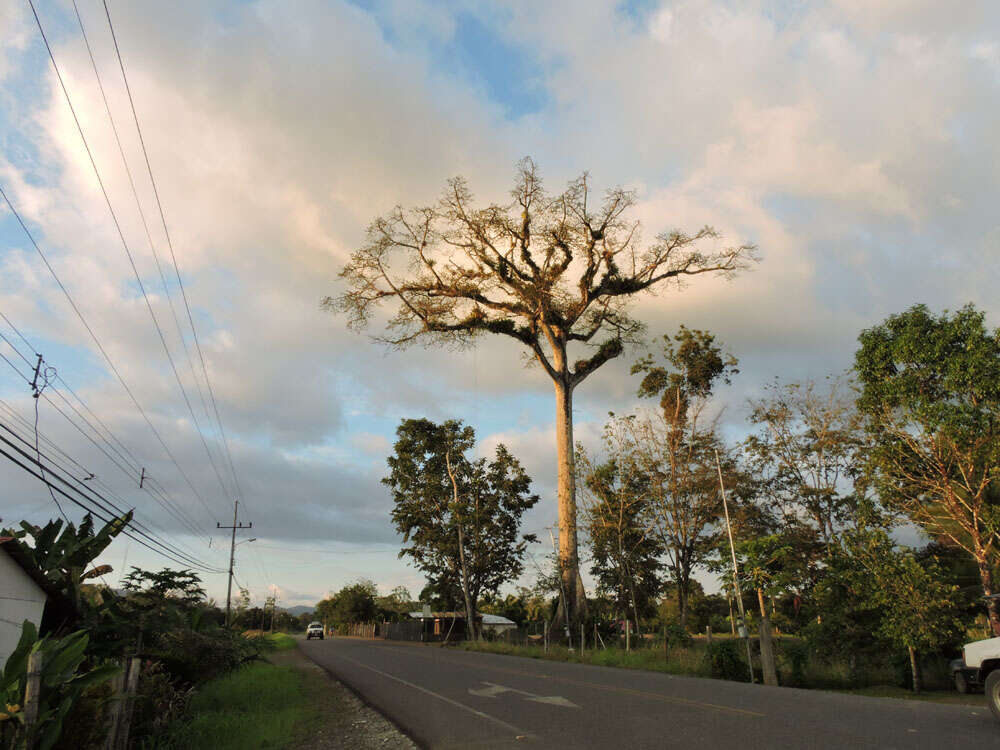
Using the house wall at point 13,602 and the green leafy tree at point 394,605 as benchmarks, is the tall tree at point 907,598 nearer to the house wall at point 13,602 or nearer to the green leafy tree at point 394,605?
the house wall at point 13,602

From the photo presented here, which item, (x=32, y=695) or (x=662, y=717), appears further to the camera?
(x=662, y=717)

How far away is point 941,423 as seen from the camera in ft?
58.7

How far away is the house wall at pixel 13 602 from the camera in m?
7.91

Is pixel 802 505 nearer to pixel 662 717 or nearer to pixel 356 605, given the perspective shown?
pixel 662 717

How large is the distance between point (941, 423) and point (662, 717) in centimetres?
1374

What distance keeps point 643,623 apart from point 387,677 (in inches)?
1235

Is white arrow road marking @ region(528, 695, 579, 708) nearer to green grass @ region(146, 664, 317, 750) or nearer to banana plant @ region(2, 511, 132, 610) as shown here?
green grass @ region(146, 664, 317, 750)

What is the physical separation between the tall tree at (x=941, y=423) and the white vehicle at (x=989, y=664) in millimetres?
9395

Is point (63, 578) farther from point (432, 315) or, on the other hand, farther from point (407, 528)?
point (407, 528)

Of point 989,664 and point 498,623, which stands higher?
point 989,664

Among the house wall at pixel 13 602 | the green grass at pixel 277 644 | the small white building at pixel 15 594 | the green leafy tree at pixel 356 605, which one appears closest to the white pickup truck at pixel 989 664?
the small white building at pixel 15 594

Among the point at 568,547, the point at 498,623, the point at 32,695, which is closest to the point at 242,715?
the point at 32,695

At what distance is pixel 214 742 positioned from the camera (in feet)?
29.2

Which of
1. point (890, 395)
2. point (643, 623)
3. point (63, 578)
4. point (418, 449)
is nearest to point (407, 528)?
point (418, 449)
